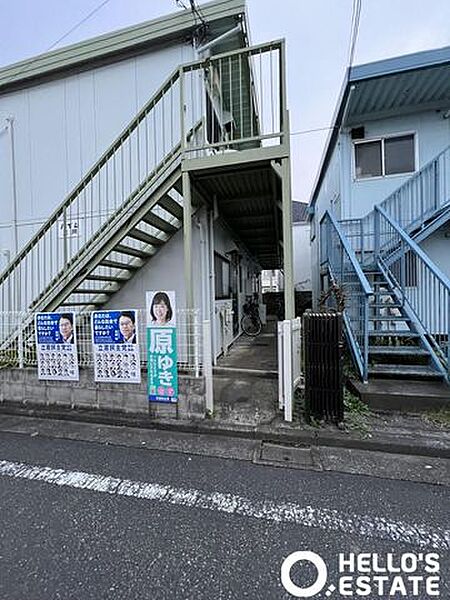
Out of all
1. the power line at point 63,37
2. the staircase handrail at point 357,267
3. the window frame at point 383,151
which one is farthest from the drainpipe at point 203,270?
the power line at point 63,37

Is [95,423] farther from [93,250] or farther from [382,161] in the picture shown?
[382,161]

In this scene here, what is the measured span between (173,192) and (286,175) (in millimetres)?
2091

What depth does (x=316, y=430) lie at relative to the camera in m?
3.43

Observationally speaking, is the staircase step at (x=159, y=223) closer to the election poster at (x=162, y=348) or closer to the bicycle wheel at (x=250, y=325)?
the election poster at (x=162, y=348)

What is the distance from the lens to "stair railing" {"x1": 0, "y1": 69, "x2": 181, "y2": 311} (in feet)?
18.6

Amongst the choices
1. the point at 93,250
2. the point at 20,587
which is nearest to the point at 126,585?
the point at 20,587

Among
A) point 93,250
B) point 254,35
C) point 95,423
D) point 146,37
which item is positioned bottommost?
point 95,423

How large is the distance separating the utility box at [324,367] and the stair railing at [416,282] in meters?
1.78

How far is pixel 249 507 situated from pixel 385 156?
732cm

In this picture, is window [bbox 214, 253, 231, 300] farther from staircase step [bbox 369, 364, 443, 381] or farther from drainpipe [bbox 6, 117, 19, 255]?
drainpipe [bbox 6, 117, 19, 255]

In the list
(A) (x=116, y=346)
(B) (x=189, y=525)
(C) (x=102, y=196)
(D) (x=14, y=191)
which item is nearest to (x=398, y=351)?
(B) (x=189, y=525)

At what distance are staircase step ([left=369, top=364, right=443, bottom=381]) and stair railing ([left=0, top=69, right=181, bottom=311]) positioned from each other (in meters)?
4.63

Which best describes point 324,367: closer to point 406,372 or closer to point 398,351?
point 406,372
